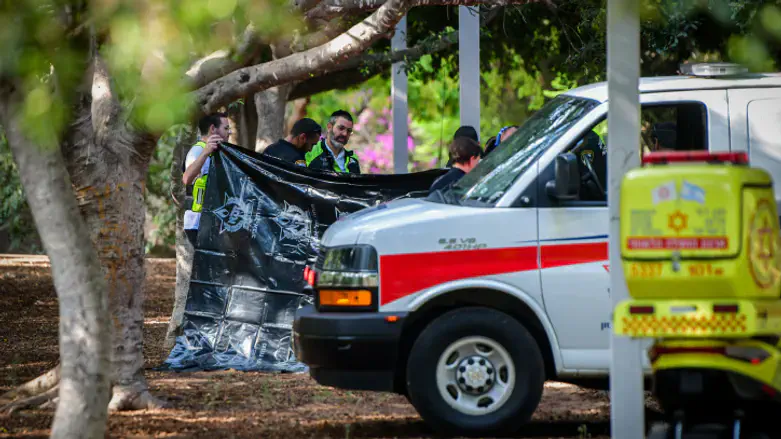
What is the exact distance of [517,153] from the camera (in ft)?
27.9

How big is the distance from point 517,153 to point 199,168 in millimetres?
3854

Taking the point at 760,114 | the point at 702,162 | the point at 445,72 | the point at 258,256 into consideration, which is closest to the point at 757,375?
the point at 702,162

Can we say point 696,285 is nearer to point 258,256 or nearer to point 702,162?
point 702,162

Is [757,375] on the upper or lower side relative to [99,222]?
lower

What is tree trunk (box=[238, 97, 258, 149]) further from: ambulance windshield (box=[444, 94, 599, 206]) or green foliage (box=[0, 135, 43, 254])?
ambulance windshield (box=[444, 94, 599, 206])

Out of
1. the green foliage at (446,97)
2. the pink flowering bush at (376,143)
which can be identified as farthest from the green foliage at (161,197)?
the pink flowering bush at (376,143)

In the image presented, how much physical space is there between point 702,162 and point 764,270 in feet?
1.93

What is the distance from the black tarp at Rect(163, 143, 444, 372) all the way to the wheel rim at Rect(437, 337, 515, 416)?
10.5 feet

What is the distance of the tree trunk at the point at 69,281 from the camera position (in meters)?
7.02

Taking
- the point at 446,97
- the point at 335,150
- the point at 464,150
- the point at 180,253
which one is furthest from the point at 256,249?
the point at 446,97

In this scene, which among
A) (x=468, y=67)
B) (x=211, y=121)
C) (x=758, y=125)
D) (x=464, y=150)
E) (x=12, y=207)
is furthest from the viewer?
(x=12, y=207)

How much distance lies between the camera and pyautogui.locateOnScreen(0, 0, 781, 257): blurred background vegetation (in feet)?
25.1

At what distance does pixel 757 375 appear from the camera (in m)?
5.83

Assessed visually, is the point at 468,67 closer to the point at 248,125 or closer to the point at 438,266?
the point at 248,125
